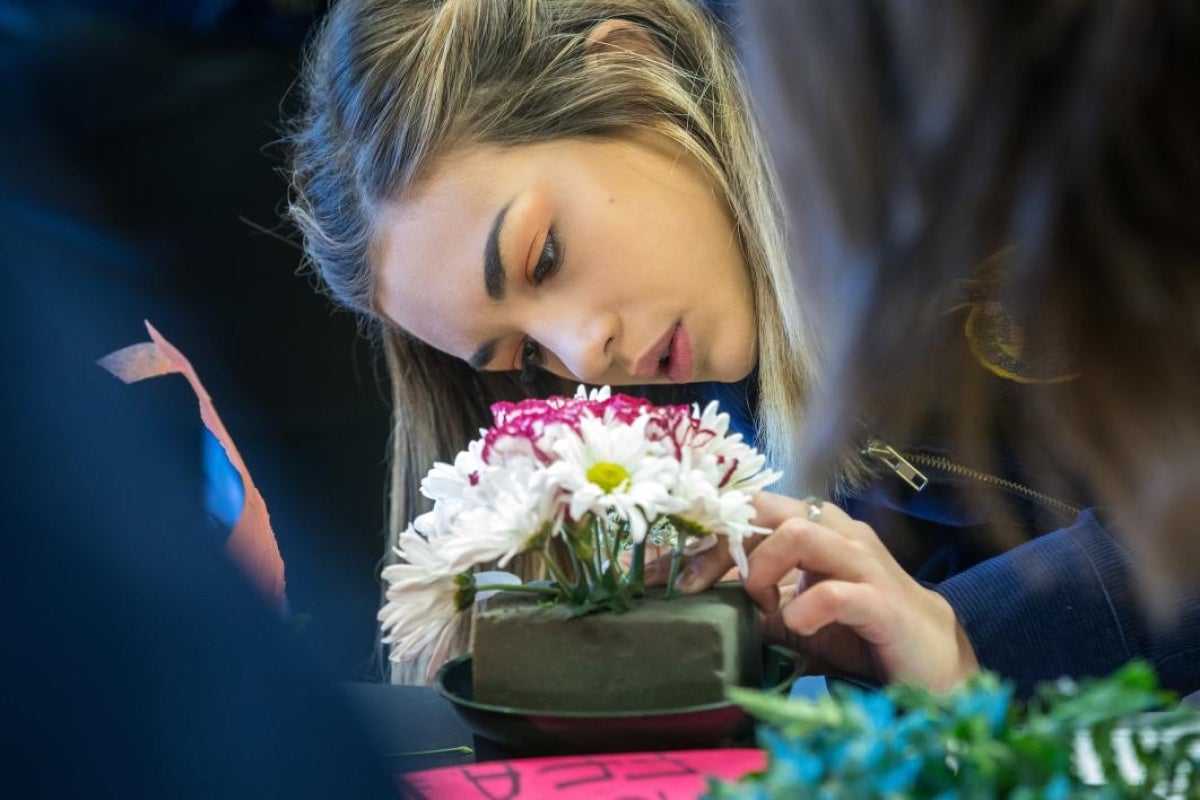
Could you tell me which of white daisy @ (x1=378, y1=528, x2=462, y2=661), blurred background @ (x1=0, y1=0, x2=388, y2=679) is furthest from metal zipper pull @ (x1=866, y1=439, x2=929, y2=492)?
blurred background @ (x1=0, y1=0, x2=388, y2=679)

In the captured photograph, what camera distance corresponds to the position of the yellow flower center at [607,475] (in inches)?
23.4

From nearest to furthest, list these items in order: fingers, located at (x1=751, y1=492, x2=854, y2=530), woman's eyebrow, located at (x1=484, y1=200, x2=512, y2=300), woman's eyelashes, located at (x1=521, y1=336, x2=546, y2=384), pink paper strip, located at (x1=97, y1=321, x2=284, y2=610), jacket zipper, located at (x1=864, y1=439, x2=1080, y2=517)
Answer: pink paper strip, located at (x1=97, y1=321, x2=284, y2=610) → fingers, located at (x1=751, y1=492, x2=854, y2=530) → jacket zipper, located at (x1=864, y1=439, x2=1080, y2=517) → woman's eyebrow, located at (x1=484, y1=200, x2=512, y2=300) → woman's eyelashes, located at (x1=521, y1=336, x2=546, y2=384)

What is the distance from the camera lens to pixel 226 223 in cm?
157

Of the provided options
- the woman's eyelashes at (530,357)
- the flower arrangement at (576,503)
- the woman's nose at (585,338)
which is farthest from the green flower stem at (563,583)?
the woman's eyelashes at (530,357)

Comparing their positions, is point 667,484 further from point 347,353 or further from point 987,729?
point 347,353

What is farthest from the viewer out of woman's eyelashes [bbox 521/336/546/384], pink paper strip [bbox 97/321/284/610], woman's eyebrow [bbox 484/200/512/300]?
woman's eyelashes [bbox 521/336/546/384]

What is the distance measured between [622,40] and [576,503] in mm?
798

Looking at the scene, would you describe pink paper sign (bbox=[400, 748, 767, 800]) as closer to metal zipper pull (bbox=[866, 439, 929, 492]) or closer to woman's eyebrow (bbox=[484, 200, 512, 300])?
metal zipper pull (bbox=[866, 439, 929, 492])

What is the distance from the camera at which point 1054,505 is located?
3.06ft

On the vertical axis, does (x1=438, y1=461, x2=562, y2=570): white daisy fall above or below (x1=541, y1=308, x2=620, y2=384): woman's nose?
below

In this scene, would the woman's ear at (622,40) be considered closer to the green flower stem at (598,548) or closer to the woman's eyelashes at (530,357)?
the woman's eyelashes at (530,357)

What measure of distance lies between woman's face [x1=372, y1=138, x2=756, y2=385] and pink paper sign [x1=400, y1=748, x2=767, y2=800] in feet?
1.98

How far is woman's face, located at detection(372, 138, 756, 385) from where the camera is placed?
1.11 m

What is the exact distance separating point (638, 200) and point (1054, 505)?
0.45 metres
